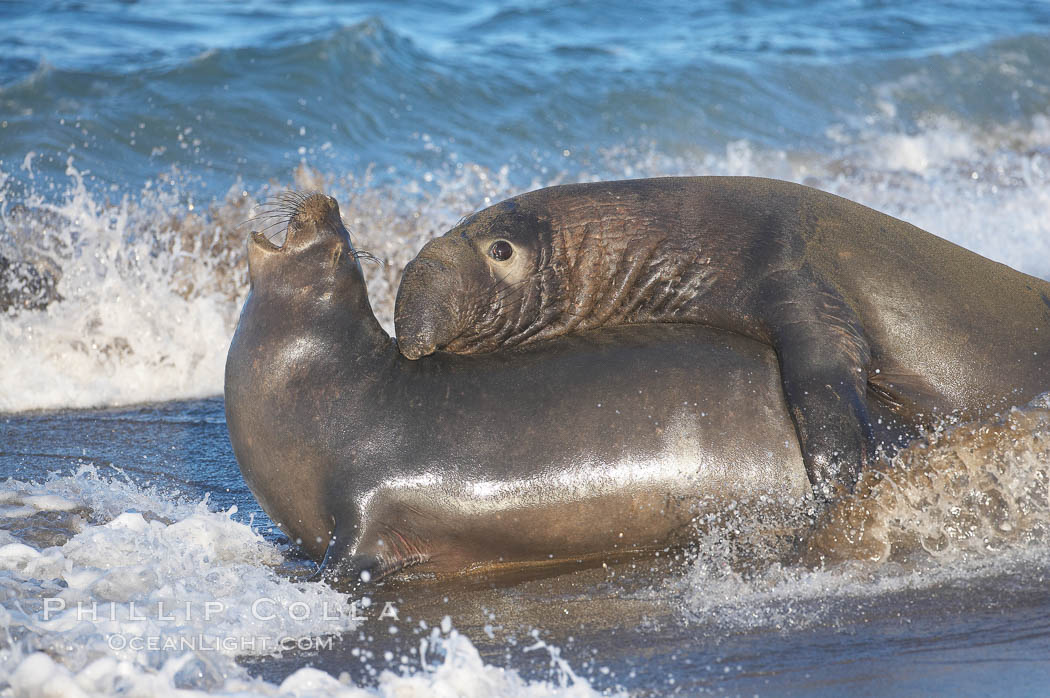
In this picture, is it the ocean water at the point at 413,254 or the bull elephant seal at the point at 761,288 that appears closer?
the ocean water at the point at 413,254

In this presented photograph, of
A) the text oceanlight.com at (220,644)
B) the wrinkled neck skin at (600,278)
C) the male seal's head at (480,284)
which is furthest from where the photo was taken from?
the wrinkled neck skin at (600,278)

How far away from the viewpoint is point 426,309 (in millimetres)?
5105

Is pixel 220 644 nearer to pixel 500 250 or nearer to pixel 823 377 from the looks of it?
pixel 500 250

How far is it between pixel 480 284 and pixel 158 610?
1991 mm

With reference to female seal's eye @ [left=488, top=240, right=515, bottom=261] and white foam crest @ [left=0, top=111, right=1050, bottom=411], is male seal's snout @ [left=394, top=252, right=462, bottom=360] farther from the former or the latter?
white foam crest @ [left=0, top=111, right=1050, bottom=411]

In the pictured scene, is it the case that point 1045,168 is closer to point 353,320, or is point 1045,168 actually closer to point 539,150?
point 539,150

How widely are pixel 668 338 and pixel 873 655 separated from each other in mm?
1766

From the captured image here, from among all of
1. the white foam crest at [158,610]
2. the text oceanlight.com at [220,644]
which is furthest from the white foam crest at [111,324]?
the text oceanlight.com at [220,644]

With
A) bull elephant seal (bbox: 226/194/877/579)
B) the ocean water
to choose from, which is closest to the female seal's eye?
bull elephant seal (bbox: 226/194/877/579)

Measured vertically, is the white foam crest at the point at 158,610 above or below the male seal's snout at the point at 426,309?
below

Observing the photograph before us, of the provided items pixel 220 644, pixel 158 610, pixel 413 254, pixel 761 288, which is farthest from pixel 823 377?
pixel 413 254

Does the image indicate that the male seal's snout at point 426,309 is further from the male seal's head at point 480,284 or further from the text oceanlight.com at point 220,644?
the text oceanlight.com at point 220,644

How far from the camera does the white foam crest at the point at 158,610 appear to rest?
138 inches

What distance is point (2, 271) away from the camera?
9.46 m
